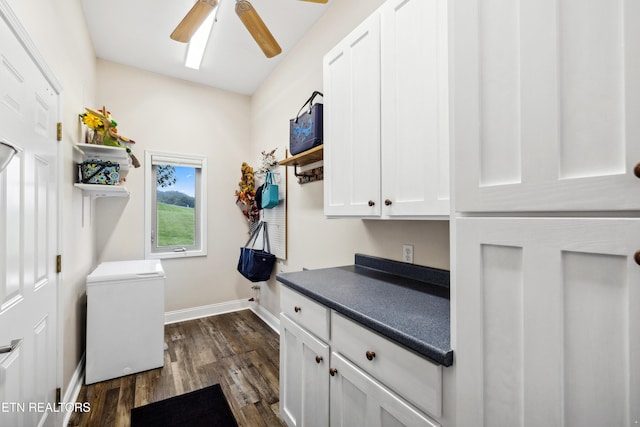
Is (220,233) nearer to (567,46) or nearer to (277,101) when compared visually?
(277,101)

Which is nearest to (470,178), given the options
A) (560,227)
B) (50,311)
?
(560,227)

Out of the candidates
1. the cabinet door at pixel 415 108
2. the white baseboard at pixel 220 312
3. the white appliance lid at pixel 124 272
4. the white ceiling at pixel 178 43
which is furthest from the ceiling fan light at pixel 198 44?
the white baseboard at pixel 220 312

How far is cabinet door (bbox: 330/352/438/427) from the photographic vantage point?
955mm

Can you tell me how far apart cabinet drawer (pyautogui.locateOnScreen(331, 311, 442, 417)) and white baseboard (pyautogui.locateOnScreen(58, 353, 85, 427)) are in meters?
1.86

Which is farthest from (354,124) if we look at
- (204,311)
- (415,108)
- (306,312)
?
(204,311)

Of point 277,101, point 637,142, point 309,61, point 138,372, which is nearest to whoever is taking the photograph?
point 637,142

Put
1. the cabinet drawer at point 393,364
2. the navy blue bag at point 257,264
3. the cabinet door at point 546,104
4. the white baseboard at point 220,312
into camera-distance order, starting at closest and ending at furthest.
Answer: the cabinet door at point 546,104 < the cabinet drawer at point 393,364 < the navy blue bag at point 257,264 < the white baseboard at point 220,312

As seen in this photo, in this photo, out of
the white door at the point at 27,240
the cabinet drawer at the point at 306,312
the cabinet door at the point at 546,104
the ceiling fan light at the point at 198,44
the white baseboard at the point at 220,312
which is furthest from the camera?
the white baseboard at the point at 220,312

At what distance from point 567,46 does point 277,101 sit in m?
2.94

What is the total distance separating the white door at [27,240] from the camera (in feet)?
3.61

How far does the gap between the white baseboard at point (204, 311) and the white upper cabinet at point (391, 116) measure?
8.54 feet

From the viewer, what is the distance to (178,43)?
2.79 metres

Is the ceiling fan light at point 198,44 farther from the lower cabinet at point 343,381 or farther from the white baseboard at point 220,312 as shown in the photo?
the white baseboard at point 220,312

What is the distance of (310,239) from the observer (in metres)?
2.65
